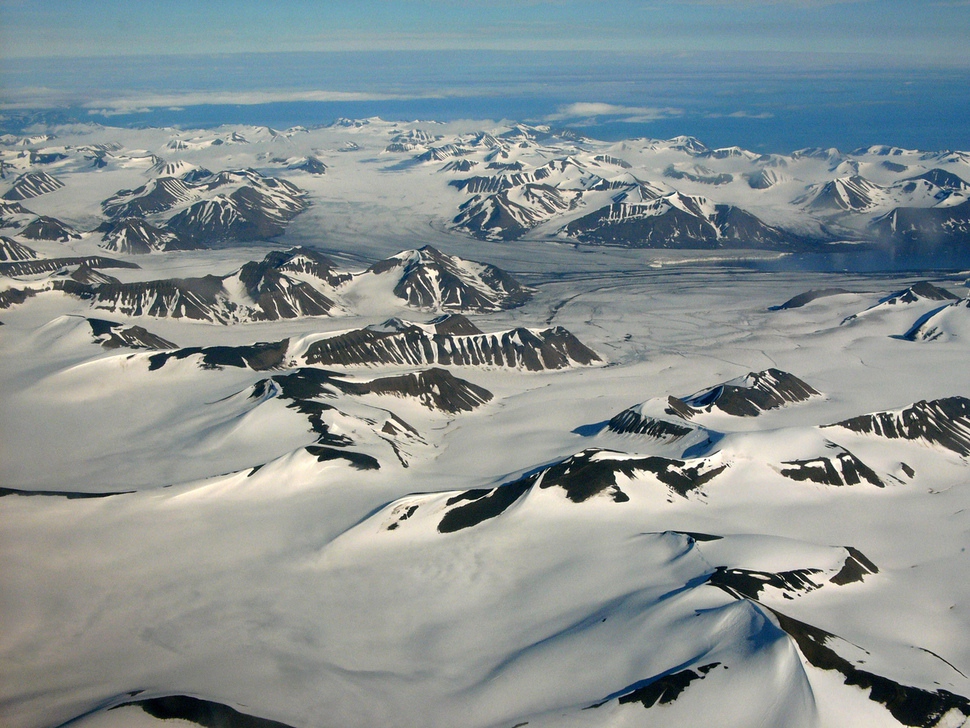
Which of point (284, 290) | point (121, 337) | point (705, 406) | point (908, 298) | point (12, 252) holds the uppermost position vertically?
point (12, 252)

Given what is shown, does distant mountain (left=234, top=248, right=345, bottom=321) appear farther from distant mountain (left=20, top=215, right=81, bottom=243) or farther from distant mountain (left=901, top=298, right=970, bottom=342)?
distant mountain (left=901, top=298, right=970, bottom=342)

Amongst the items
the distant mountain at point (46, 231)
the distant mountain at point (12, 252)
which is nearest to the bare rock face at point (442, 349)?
the distant mountain at point (12, 252)

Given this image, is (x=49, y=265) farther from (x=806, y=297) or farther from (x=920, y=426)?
(x=920, y=426)

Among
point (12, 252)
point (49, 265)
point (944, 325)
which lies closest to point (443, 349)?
point (944, 325)

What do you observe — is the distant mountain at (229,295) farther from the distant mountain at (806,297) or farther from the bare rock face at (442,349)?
the distant mountain at (806,297)

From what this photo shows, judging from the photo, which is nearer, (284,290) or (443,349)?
(443,349)
